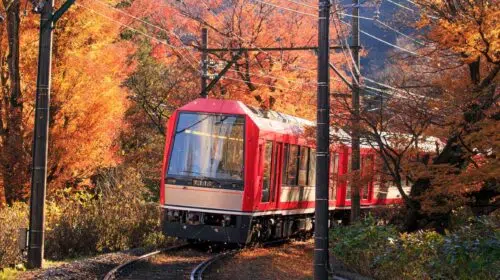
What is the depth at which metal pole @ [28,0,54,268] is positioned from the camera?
43.1ft

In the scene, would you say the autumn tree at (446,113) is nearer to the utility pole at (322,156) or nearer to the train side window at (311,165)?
the utility pole at (322,156)

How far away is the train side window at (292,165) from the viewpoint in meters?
19.0

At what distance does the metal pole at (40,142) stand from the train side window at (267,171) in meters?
5.74

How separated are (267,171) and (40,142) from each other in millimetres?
6084

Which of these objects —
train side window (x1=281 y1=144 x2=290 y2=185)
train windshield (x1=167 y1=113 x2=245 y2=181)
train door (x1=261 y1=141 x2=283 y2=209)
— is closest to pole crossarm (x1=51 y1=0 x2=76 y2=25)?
train windshield (x1=167 y1=113 x2=245 y2=181)

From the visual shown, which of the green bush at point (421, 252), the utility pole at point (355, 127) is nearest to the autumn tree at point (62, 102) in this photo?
the utility pole at point (355, 127)

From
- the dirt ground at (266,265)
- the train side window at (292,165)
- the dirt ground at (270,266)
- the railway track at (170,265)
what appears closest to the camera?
the railway track at (170,265)

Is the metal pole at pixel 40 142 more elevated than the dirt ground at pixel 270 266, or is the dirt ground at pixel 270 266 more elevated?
the metal pole at pixel 40 142

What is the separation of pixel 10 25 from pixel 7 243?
904cm

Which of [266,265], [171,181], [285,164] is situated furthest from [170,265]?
[285,164]

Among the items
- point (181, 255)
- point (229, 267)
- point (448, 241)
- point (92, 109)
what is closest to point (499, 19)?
point (448, 241)

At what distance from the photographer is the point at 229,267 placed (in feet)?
46.9

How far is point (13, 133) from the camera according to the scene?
21328 mm

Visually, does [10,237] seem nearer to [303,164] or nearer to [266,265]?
[266,265]
